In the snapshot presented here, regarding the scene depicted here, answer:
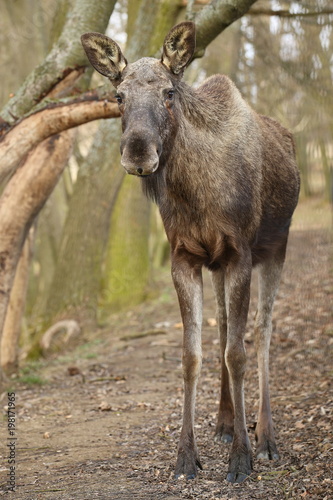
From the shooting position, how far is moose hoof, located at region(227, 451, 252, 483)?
183 inches

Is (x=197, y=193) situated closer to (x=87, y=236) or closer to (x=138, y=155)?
(x=138, y=155)

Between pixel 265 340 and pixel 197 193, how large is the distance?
1697mm

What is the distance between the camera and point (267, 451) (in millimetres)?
5180

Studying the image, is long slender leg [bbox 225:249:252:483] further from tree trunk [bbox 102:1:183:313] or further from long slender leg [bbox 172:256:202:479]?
tree trunk [bbox 102:1:183:313]

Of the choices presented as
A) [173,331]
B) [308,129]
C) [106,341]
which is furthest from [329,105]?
[106,341]

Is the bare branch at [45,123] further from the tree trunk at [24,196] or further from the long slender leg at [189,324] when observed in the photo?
the long slender leg at [189,324]

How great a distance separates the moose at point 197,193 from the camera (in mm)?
4758

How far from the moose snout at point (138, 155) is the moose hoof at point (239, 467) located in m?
2.18

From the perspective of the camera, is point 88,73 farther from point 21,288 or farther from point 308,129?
point 308,129

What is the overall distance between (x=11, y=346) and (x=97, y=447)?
12.8 ft

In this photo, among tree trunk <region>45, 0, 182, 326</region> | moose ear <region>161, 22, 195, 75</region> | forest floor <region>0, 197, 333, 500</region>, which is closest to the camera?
forest floor <region>0, 197, 333, 500</region>

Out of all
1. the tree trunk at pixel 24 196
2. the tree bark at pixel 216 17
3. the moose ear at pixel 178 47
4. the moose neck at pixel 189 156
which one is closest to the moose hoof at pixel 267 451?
the moose neck at pixel 189 156

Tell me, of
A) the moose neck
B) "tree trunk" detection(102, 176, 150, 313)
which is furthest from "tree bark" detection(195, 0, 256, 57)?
"tree trunk" detection(102, 176, 150, 313)

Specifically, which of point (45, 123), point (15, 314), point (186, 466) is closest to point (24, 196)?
point (45, 123)
